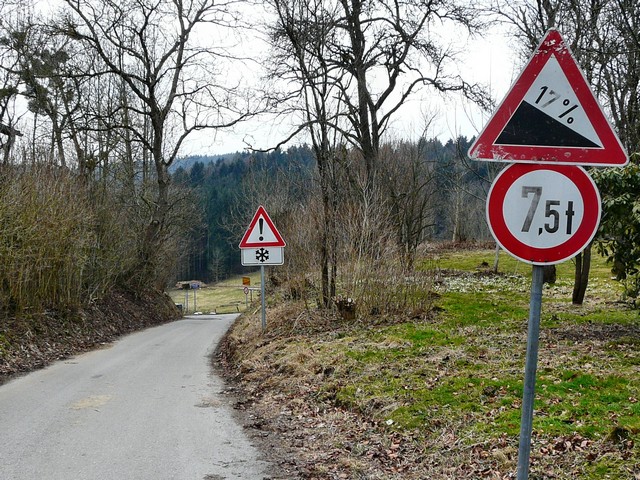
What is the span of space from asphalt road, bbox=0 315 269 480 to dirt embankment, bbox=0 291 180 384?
77cm

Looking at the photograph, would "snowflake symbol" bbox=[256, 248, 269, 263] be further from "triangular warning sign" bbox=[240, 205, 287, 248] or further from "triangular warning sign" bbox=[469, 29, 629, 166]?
"triangular warning sign" bbox=[469, 29, 629, 166]

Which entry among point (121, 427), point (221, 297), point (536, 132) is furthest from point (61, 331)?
point (221, 297)

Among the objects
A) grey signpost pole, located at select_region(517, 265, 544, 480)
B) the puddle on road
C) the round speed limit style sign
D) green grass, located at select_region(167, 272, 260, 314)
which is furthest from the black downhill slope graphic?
green grass, located at select_region(167, 272, 260, 314)

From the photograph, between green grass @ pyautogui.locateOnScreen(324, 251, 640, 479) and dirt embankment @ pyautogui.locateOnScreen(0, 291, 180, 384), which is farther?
dirt embankment @ pyautogui.locateOnScreen(0, 291, 180, 384)

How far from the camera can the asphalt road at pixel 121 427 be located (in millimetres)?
5816

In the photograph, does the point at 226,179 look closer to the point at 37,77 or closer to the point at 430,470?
the point at 37,77

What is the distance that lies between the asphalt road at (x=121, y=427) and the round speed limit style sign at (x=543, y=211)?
11.6 feet

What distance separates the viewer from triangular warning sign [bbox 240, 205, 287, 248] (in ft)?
45.2

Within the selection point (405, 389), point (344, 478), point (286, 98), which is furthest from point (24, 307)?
point (344, 478)

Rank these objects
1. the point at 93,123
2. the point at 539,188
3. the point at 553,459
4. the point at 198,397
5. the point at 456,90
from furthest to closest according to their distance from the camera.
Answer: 1. the point at 93,123
2. the point at 456,90
3. the point at 198,397
4. the point at 553,459
5. the point at 539,188

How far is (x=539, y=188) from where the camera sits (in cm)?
345

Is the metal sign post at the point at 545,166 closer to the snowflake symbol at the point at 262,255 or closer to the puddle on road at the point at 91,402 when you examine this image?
the puddle on road at the point at 91,402

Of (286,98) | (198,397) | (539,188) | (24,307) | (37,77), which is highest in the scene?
(37,77)

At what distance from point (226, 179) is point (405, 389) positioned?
101 m
